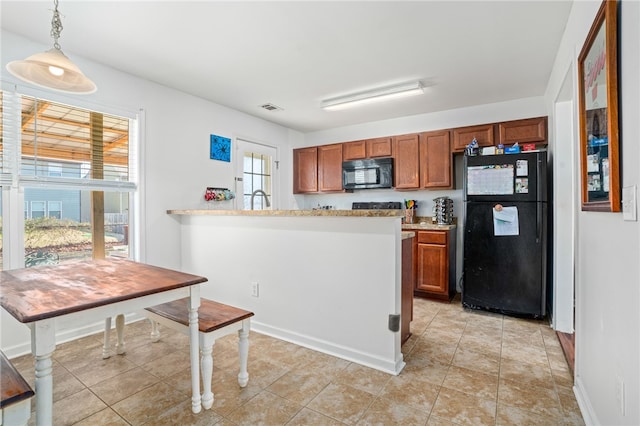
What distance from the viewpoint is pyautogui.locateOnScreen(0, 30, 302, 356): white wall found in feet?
8.07

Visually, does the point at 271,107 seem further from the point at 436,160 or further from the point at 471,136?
the point at 471,136

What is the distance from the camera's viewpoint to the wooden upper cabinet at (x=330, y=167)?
15.9 feet

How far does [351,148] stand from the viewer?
473 centimetres

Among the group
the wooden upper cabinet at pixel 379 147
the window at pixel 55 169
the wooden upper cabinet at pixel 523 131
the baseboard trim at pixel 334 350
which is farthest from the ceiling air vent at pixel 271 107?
the wooden upper cabinet at pixel 523 131

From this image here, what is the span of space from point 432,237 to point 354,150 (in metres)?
1.78

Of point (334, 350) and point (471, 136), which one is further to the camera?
point (471, 136)

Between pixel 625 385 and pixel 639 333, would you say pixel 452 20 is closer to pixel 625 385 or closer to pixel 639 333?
pixel 639 333

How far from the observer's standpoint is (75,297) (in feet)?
4.47

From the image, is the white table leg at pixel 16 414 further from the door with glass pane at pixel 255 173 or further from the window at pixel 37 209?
the door with glass pane at pixel 255 173

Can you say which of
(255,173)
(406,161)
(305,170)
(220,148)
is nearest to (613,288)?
(406,161)

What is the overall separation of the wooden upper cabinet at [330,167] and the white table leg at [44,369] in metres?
3.96

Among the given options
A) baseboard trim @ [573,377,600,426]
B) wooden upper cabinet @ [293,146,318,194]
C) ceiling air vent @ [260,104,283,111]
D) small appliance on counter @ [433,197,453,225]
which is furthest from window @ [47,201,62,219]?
small appliance on counter @ [433,197,453,225]

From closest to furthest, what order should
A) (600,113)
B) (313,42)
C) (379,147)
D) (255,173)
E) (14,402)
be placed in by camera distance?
(14,402) → (600,113) → (313,42) → (379,147) → (255,173)

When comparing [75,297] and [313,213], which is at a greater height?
[313,213]
